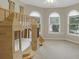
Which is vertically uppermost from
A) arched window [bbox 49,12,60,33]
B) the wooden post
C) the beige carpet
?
arched window [bbox 49,12,60,33]

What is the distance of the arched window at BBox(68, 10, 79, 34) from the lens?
32.3 feet

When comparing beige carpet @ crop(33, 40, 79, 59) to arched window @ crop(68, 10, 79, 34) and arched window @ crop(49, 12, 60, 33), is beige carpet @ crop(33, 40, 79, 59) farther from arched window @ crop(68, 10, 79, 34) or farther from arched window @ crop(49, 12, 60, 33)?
arched window @ crop(49, 12, 60, 33)

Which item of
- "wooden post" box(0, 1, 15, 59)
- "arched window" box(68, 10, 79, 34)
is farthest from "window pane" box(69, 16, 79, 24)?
"wooden post" box(0, 1, 15, 59)

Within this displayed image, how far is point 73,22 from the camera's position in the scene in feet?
34.0

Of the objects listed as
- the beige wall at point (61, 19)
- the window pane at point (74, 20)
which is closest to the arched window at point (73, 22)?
the window pane at point (74, 20)

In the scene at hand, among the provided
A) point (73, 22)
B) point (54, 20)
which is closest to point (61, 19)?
point (54, 20)

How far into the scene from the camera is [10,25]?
2.64 m

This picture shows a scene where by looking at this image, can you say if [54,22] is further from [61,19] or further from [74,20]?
[74,20]

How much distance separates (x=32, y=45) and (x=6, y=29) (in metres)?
3.57

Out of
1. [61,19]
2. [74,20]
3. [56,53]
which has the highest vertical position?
[61,19]

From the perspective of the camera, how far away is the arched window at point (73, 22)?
387 inches

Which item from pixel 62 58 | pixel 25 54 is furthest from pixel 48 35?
pixel 25 54

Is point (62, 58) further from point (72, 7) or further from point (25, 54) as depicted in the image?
point (72, 7)

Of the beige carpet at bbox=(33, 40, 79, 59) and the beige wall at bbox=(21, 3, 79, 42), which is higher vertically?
the beige wall at bbox=(21, 3, 79, 42)
